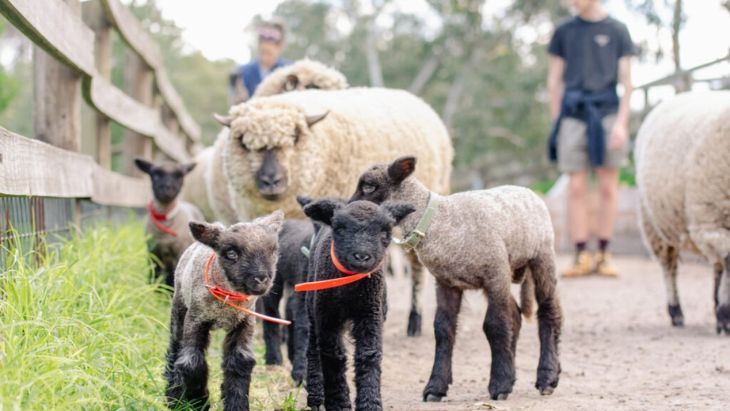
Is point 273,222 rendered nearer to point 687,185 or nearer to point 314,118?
point 314,118

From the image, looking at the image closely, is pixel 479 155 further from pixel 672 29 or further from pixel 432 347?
pixel 432 347

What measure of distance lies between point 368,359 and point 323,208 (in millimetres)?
736

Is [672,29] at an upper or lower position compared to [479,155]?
upper

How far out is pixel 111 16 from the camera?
297 inches

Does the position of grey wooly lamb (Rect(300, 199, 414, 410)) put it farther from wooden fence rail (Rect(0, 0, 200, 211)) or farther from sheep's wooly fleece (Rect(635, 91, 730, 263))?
sheep's wooly fleece (Rect(635, 91, 730, 263))

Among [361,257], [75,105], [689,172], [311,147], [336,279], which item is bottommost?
[336,279]

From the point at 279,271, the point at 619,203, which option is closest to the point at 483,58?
the point at 619,203

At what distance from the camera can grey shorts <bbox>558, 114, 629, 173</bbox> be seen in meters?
10.1

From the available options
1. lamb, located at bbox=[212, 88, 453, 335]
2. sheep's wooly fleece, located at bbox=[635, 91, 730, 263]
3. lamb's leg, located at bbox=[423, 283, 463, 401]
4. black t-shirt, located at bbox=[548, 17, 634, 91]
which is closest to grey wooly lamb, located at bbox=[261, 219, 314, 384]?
lamb's leg, located at bbox=[423, 283, 463, 401]

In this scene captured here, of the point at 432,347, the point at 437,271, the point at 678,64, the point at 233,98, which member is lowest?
the point at 432,347

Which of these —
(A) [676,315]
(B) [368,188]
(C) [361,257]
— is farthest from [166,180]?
(A) [676,315]

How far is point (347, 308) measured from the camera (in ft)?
13.2

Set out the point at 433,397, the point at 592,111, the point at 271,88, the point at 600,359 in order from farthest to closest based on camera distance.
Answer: the point at 592,111
the point at 271,88
the point at 600,359
the point at 433,397

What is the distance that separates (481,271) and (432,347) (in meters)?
2.00
